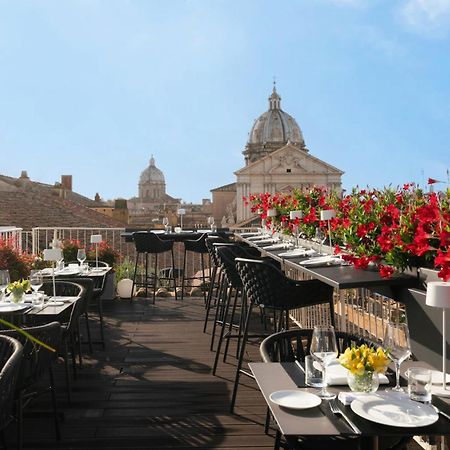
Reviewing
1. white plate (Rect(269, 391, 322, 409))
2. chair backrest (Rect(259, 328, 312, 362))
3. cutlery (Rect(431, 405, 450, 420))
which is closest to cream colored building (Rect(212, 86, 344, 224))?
chair backrest (Rect(259, 328, 312, 362))

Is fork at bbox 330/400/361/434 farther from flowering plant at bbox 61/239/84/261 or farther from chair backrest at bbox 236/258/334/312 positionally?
flowering plant at bbox 61/239/84/261

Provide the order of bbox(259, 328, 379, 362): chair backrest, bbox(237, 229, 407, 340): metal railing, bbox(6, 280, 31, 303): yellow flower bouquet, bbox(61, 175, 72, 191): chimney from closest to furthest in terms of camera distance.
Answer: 1. bbox(259, 328, 379, 362): chair backrest
2. bbox(6, 280, 31, 303): yellow flower bouquet
3. bbox(237, 229, 407, 340): metal railing
4. bbox(61, 175, 72, 191): chimney

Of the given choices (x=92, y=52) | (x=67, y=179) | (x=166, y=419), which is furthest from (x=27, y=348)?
(x=67, y=179)

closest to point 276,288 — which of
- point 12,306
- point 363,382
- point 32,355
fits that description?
point 32,355

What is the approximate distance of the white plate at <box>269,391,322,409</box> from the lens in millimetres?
1898

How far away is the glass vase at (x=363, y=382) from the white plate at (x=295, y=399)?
13 cm

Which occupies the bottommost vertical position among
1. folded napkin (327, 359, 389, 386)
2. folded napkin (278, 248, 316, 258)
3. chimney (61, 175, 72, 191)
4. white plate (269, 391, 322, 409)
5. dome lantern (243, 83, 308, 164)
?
white plate (269, 391, 322, 409)

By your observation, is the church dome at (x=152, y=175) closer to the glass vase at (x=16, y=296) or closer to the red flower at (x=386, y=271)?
the glass vase at (x=16, y=296)

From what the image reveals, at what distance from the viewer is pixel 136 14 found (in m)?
7.03

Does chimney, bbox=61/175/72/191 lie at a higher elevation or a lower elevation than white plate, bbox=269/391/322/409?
higher

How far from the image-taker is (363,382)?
6.41 ft

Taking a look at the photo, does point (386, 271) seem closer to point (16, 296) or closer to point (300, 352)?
point (300, 352)

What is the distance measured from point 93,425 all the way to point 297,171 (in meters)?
59.0

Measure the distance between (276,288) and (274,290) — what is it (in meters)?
0.02
